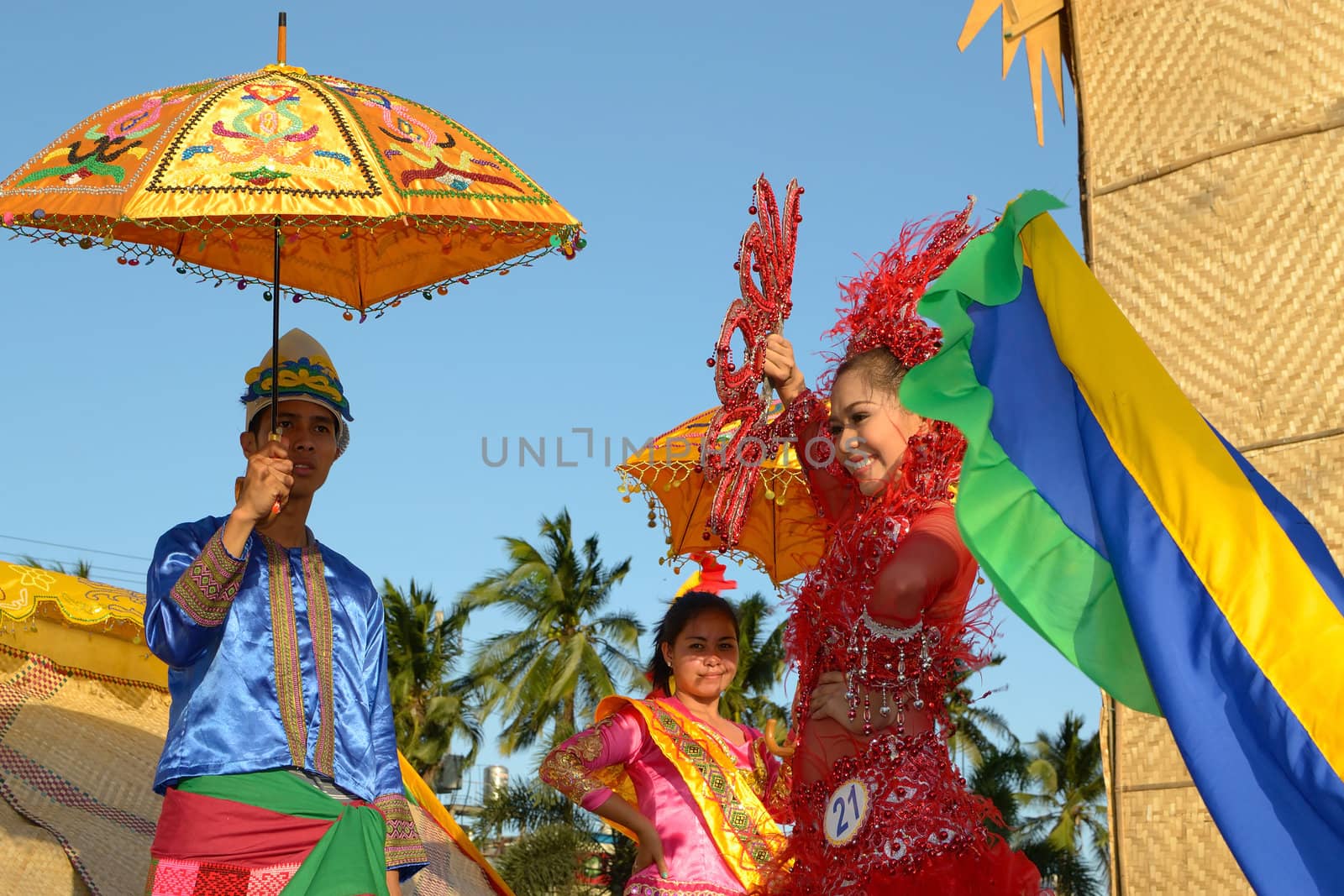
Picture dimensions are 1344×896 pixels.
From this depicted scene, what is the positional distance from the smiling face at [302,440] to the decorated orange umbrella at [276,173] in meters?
0.24

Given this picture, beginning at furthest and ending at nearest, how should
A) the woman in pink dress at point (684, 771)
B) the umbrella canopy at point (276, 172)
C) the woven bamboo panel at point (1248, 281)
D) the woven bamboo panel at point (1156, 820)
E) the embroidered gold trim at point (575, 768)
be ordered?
1. the embroidered gold trim at point (575, 768)
2. the woman in pink dress at point (684, 771)
3. the woven bamboo panel at point (1248, 281)
4. the woven bamboo panel at point (1156, 820)
5. the umbrella canopy at point (276, 172)

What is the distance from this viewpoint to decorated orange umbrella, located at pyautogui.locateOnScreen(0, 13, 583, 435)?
400cm

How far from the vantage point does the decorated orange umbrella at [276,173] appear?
13.1ft

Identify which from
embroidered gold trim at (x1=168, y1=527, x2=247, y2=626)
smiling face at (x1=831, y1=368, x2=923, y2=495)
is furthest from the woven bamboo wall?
embroidered gold trim at (x1=168, y1=527, x2=247, y2=626)

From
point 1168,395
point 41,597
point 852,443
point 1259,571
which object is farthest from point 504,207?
point 41,597

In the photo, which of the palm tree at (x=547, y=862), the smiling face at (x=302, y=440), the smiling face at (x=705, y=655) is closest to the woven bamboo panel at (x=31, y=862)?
the smiling face at (x=302, y=440)

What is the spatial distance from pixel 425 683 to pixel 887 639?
2855cm

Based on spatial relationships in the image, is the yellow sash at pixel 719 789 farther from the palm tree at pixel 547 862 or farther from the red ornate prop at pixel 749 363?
the palm tree at pixel 547 862

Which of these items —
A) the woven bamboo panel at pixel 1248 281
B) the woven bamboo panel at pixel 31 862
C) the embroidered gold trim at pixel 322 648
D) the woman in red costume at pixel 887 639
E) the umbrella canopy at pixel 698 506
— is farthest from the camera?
the umbrella canopy at pixel 698 506

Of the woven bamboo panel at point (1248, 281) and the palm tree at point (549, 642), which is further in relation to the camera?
the palm tree at point (549, 642)

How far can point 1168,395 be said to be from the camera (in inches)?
127

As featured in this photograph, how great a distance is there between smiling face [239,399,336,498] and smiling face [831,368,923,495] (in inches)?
65.6

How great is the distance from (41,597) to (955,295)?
4.24 meters

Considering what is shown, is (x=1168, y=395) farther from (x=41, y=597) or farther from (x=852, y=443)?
(x=41, y=597)
